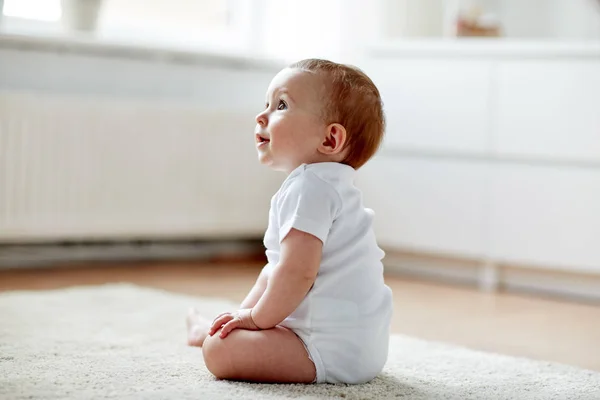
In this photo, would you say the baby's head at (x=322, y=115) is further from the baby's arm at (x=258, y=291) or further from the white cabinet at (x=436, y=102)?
the white cabinet at (x=436, y=102)

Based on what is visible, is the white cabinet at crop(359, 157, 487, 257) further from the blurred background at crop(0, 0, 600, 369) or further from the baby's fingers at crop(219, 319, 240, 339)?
the baby's fingers at crop(219, 319, 240, 339)

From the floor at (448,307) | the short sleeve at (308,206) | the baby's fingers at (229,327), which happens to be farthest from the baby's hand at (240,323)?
the floor at (448,307)

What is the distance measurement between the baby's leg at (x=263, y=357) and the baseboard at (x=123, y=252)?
1946mm

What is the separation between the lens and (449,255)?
3.51 metres

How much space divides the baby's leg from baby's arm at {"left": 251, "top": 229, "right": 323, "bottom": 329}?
4 centimetres

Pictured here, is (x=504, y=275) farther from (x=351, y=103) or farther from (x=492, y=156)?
(x=351, y=103)

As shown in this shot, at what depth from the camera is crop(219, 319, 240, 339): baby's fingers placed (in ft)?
5.39

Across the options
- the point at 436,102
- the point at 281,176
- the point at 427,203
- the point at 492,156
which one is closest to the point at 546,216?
the point at 492,156

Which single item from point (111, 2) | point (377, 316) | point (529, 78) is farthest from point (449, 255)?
point (377, 316)

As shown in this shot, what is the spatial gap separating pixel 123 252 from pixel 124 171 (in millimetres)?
388

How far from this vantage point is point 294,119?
1.67m

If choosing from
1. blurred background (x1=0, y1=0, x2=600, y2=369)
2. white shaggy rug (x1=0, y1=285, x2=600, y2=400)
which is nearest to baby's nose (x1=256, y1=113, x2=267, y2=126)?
white shaggy rug (x1=0, y1=285, x2=600, y2=400)

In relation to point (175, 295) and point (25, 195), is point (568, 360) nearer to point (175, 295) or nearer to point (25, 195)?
point (175, 295)

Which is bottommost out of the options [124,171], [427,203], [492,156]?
[427,203]
